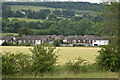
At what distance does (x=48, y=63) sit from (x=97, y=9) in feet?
10.7

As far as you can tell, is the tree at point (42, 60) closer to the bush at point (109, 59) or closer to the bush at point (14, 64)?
the bush at point (14, 64)

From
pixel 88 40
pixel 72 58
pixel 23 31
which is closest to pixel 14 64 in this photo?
pixel 72 58

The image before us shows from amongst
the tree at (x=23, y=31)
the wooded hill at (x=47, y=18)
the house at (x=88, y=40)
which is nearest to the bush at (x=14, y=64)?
the wooded hill at (x=47, y=18)

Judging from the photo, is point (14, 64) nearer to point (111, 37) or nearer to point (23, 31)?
point (111, 37)

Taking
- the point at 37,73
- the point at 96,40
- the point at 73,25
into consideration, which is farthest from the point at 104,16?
the point at 73,25

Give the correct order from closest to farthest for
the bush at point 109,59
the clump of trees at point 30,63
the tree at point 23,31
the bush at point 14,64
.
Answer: the bush at point 14,64
the clump of trees at point 30,63
the bush at point 109,59
the tree at point 23,31

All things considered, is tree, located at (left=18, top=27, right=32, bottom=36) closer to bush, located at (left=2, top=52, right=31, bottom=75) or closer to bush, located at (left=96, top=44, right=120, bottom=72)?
bush, located at (left=96, top=44, right=120, bottom=72)

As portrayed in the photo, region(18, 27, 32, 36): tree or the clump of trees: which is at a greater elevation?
region(18, 27, 32, 36): tree

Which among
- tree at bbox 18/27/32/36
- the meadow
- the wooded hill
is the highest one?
the wooded hill

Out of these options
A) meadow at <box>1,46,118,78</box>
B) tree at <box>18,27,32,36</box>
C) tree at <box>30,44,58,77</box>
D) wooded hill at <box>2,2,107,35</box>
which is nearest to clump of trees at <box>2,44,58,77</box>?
tree at <box>30,44,58,77</box>

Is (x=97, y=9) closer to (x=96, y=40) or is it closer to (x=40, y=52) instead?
(x=40, y=52)

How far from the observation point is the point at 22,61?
745cm

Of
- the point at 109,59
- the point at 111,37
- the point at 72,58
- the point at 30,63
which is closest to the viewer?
the point at 30,63

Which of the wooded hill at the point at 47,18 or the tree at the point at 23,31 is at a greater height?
the wooded hill at the point at 47,18
